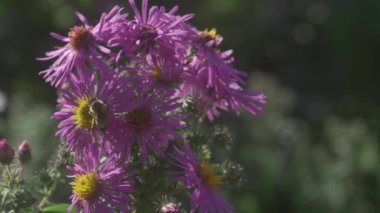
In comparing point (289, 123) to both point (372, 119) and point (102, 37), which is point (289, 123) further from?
point (102, 37)

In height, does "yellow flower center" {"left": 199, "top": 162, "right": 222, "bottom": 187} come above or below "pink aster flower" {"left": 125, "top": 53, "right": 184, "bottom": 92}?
below

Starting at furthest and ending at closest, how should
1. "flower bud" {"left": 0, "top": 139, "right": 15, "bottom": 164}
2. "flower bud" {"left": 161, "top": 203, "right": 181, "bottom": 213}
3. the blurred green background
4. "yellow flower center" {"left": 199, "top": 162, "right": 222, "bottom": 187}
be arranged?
the blurred green background → "flower bud" {"left": 0, "top": 139, "right": 15, "bottom": 164} → "yellow flower center" {"left": 199, "top": 162, "right": 222, "bottom": 187} → "flower bud" {"left": 161, "top": 203, "right": 181, "bottom": 213}

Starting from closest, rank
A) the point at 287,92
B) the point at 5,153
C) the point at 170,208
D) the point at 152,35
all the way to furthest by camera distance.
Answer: the point at 170,208 < the point at 152,35 < the point at 5,153 < the point at 287,92

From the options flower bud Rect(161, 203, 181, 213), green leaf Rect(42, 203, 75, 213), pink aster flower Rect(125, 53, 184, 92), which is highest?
pink aster flower Rect(125, 53, 184, 92)

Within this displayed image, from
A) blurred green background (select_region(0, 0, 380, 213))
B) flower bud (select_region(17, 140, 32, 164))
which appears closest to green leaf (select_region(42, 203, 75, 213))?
flower bud (select_region(17, 140, 32, 164))

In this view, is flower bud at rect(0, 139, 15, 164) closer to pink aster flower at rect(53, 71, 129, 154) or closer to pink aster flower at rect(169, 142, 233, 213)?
pink aster flower at rect(53, 71, 129, 154)

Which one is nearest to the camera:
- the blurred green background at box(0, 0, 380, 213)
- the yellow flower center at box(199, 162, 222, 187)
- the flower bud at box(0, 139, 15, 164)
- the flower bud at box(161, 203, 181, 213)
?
the flower bud at box(161, 203, 181, 213)

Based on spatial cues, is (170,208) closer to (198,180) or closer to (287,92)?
(198,180)

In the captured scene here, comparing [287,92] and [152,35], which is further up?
[287,92]

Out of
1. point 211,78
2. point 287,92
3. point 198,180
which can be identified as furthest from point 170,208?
point 287,92
